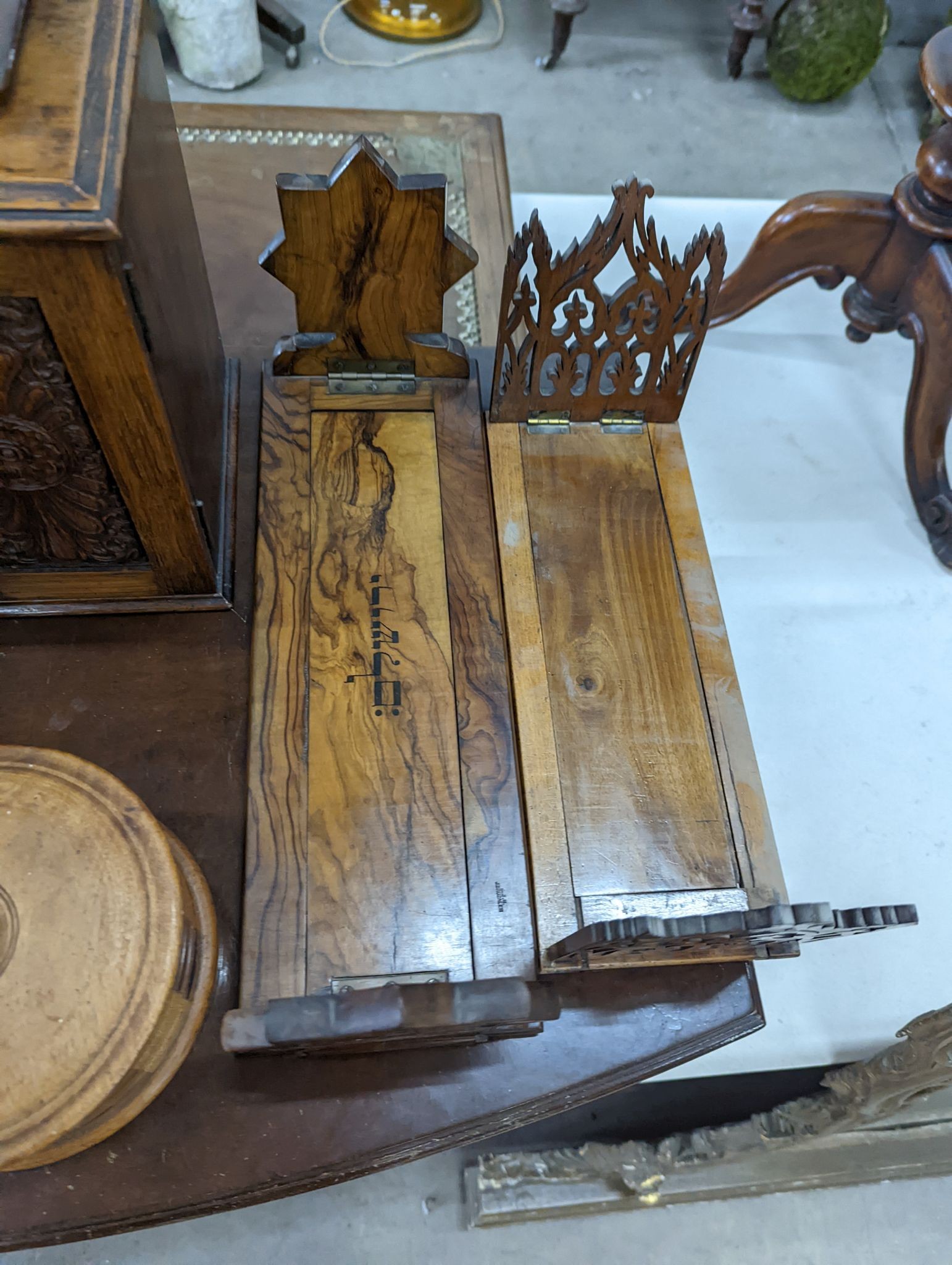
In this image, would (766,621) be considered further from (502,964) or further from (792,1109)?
(502,964)

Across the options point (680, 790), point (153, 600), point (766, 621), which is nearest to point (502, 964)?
point (680, 790)

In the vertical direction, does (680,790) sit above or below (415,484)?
below

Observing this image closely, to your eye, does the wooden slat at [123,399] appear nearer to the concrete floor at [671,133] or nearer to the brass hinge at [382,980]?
the brass hinge at [382,980]

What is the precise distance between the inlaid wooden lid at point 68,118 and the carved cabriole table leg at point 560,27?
1894 millimetres

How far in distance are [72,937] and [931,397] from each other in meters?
1.59

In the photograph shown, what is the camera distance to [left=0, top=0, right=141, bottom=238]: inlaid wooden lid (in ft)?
2.36

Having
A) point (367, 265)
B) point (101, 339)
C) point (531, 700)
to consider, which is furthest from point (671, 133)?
point (101, 339)

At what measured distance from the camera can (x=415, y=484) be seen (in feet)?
3.96

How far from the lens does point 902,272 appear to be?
1.65 metres

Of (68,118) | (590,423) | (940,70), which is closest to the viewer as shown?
(68,118)

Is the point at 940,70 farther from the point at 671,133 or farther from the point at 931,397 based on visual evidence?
the point at 671,133

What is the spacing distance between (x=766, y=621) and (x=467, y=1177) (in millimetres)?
1036

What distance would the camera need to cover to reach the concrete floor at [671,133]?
1.43 m

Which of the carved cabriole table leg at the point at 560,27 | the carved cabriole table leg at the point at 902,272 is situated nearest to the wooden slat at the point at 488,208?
the carved cabriole table leg at the point at 902,272
